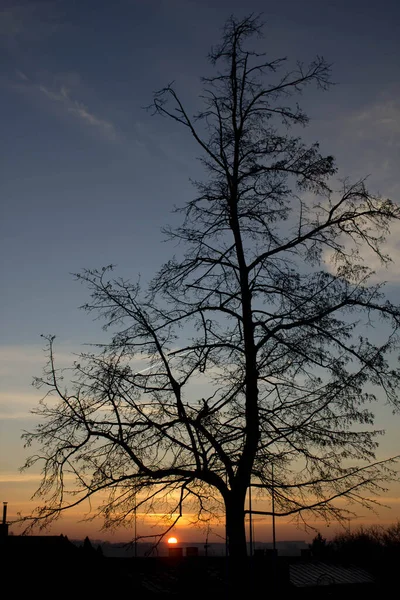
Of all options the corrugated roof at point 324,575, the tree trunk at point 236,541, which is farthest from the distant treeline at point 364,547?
the tree trunk at point 236,541

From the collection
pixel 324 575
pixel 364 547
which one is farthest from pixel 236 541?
pixel 364 547

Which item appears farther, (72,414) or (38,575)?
(38,575)

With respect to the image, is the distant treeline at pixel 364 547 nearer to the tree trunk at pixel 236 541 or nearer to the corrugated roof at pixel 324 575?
the corrugated roof at pixel 324 575

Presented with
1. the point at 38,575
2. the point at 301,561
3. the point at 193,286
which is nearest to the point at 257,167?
the point at 193,286

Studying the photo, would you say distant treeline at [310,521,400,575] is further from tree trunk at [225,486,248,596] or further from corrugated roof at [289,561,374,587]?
tree trunk at [225,486,248,596]

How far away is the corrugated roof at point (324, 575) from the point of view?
38.0m

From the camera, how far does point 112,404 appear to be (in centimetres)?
1345

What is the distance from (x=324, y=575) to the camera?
37.5 meters

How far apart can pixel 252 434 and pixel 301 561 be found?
34216mm

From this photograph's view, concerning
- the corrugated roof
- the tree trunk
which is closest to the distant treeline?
the corrugated roof

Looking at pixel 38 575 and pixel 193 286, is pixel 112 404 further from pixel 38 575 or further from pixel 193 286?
pixel 38 575

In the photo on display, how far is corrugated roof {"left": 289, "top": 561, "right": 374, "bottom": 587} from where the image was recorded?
1495 inches

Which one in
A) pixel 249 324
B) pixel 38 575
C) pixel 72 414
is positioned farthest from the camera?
pixel 38 575

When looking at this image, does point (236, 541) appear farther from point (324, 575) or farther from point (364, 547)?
point (364, 547)
